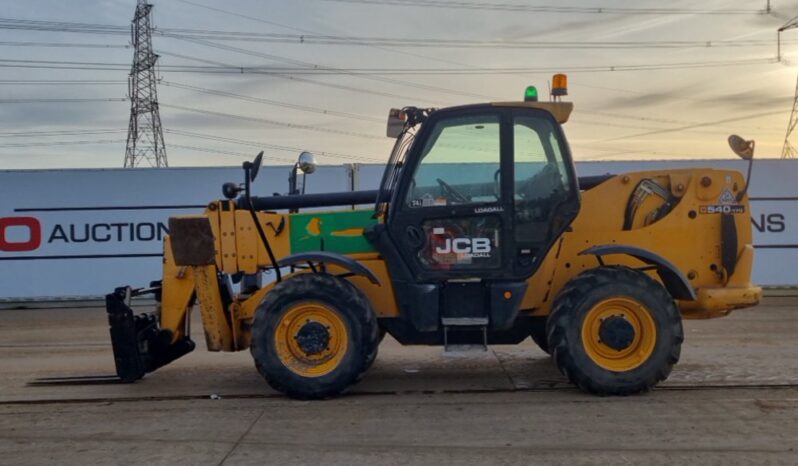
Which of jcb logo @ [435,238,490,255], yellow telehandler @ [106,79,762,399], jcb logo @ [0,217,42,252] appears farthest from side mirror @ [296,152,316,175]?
jcb logo @ [0,217,42,252]

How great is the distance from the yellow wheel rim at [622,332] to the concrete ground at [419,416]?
1.01ft

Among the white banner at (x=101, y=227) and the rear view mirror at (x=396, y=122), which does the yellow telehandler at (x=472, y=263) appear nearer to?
the rear view mirror at (x=396, y=122)

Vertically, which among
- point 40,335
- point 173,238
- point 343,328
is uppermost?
A: point 173,238

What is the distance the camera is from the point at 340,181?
16.1 m

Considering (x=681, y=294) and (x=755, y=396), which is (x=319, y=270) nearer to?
(x=681, y=294)

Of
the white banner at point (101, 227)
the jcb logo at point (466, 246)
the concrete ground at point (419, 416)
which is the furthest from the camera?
the white banner at point (101, 227)

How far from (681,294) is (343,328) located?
9.12 ft

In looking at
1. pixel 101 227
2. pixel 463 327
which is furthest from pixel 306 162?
pixel 101 227

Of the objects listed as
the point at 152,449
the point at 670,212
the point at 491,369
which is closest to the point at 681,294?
the point at 670,212

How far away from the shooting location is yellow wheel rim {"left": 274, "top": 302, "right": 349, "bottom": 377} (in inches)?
269

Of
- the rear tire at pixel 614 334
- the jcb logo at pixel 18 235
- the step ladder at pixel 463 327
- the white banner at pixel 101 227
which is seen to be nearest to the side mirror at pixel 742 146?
the rear tire at pixel 614 334

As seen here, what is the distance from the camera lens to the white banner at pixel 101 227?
51.4ft

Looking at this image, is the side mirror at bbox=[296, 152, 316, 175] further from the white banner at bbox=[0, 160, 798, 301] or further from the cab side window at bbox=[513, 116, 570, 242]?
the white banner at bbox=[0, 160, 798, 301]

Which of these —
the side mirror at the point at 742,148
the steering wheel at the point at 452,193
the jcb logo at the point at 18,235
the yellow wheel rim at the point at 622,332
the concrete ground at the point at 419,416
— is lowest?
the concrete ground at the point at 419,416
